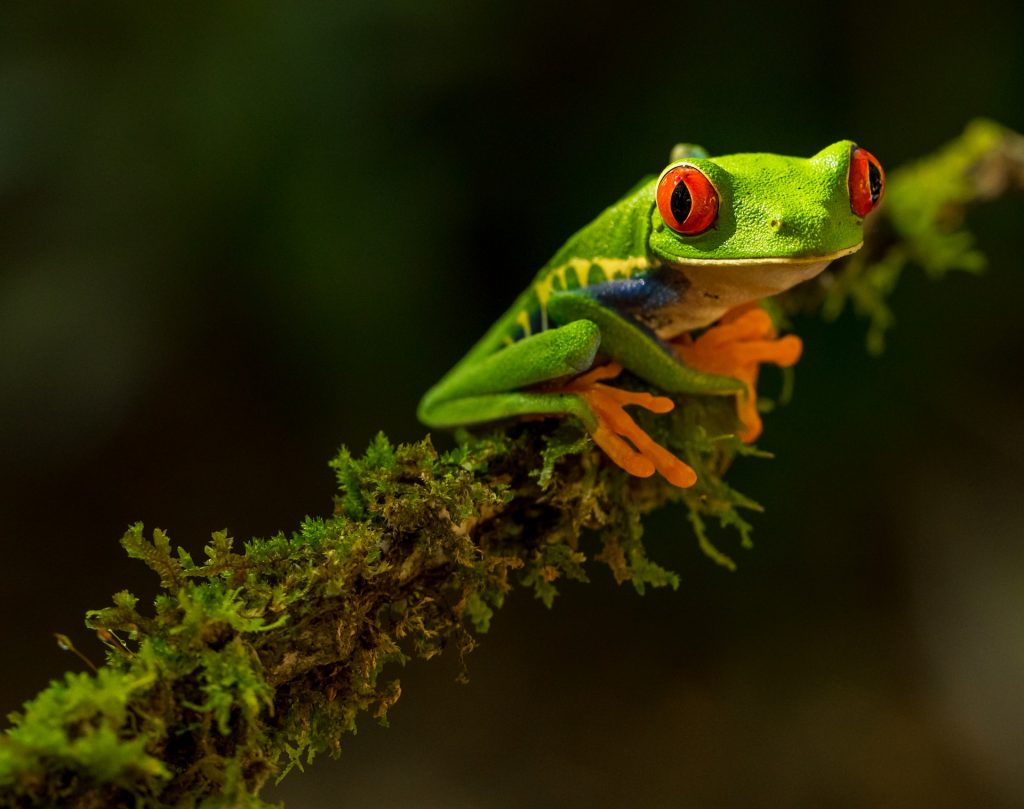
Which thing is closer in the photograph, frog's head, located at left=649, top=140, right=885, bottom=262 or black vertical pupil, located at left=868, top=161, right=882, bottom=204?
frog's head, located at left=649, top=140, right=885, bottom=262

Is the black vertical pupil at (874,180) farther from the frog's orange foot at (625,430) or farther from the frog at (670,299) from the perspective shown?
the frog's orange foot at (625,430)

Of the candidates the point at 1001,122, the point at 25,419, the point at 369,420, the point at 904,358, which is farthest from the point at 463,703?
the point at 1001,122

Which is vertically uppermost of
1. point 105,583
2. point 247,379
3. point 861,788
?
point 247,379

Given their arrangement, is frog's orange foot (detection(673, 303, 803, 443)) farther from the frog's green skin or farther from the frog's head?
the frog's head

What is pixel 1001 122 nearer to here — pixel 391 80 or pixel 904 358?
pixel 904 358

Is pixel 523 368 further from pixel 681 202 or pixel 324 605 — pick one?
pixel 324 605

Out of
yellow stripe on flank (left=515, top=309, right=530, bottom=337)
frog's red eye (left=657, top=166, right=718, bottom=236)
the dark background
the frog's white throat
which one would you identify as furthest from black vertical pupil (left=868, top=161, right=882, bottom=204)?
the dark background

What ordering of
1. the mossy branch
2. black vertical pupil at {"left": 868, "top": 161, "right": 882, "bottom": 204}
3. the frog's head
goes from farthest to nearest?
black vertical pupil at {"left": 868, "top": 161, "right": 882, "bottom": 204} → the frog's head → the mossy branch
